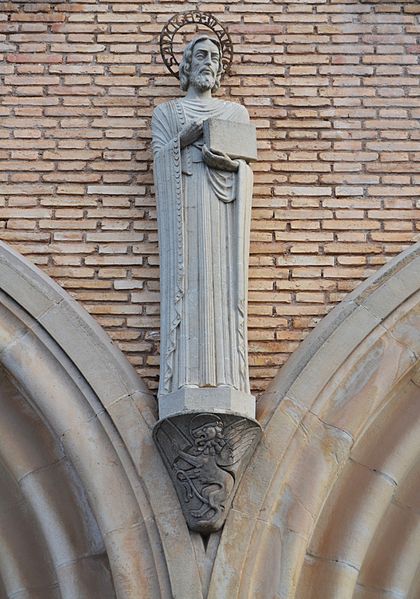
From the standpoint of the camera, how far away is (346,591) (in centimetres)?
595

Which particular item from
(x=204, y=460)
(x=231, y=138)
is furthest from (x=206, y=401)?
(x=231, y=138)

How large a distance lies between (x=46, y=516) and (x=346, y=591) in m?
1.36

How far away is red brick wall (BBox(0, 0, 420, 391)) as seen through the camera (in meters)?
6.50

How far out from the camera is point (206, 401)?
5.82 m

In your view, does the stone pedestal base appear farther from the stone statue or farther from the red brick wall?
the red brick wall

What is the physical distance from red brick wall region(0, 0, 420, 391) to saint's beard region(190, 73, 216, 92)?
254 millimetres

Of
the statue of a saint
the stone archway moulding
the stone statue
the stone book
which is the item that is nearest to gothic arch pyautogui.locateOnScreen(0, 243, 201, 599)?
→ the stone archway moulding

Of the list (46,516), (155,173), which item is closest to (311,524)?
(46,516)

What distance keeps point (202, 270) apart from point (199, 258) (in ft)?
0.21

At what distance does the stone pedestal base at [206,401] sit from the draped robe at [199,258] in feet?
0.12

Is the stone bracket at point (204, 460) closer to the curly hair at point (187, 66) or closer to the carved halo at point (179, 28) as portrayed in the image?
the curly hair at point (187, 66)

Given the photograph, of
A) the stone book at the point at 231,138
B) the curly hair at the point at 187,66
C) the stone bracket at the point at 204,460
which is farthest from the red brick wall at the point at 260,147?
the stone bracket at the point at 204,460

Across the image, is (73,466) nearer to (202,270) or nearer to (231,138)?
(202,270)

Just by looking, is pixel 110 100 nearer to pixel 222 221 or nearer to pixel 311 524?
pixel 222 221
